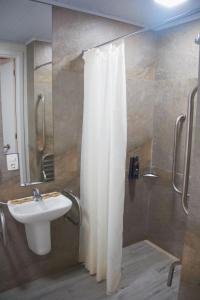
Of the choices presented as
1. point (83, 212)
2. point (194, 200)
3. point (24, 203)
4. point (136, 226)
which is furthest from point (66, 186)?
point (194, 200)

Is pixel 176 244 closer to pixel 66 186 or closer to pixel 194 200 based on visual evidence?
pixel 66 186

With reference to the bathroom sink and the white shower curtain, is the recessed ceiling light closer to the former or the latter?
the white shower curtain

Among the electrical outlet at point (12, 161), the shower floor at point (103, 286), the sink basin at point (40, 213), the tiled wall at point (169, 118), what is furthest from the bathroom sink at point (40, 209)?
the tiled wall at point (169, 118)

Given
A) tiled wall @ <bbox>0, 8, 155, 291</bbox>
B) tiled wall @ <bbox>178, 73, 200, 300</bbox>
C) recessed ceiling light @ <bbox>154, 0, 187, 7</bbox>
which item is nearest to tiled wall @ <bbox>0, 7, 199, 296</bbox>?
tiled wall @ <bbox>0, 8, 155, 291</bbox>

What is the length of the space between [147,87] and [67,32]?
1.01 metres

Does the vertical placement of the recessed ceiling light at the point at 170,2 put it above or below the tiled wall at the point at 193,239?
above

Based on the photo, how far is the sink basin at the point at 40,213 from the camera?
5.91 ft

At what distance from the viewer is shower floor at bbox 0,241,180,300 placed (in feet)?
6.63

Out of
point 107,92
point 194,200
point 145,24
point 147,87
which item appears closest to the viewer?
point 194,200

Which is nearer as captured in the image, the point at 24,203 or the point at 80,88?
the point at 24,203

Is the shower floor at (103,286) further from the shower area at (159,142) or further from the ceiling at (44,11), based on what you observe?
the ceiling at (44,11)

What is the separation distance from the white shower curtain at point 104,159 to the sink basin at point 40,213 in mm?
300

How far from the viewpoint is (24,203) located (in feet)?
6.37

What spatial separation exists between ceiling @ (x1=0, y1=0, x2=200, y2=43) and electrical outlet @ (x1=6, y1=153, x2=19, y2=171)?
34.9 inches
